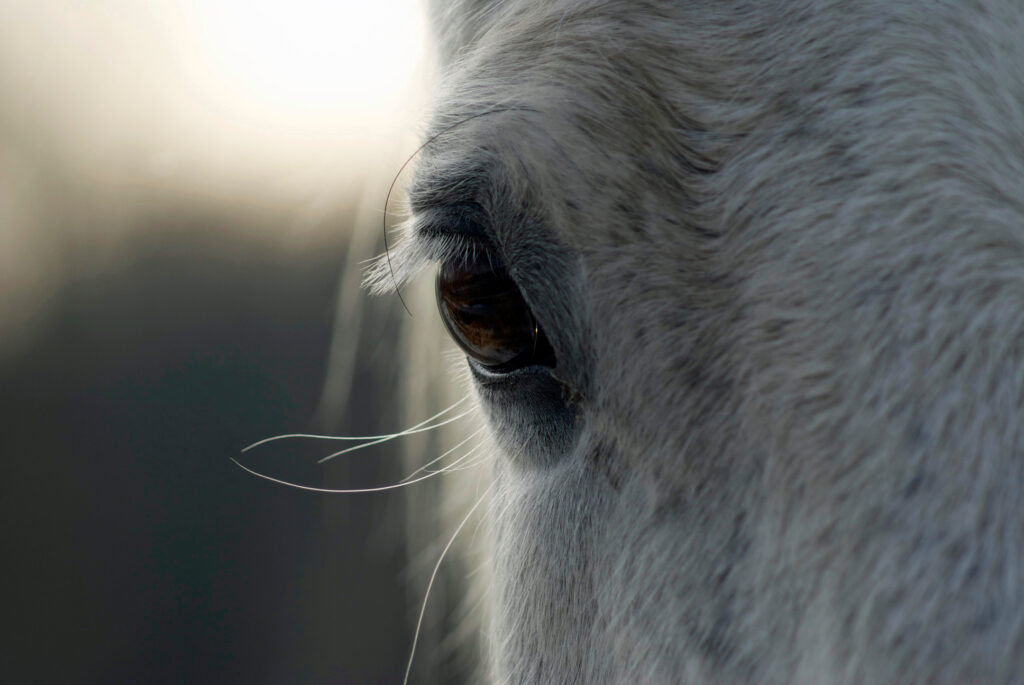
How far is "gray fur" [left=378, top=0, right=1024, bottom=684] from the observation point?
0.47 metres

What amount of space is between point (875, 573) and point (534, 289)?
34 centimetres

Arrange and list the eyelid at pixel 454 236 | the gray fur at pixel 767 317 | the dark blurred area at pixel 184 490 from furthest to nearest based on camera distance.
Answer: the dark blurred area at pixel 184 490 → the eyelid at pixel 454 236 → the gray fur at pixel 767 317

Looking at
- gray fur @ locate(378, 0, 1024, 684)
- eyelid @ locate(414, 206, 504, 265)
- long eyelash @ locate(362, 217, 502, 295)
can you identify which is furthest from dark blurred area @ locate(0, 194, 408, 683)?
gray fur @ locate(378, 0, 1024, 684)

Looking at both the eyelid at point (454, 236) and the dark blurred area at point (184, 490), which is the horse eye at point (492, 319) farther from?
the dark blurred area at point (184, 490)

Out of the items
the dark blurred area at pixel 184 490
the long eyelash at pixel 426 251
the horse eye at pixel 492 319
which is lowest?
the dark blurred area at pixel 184 490

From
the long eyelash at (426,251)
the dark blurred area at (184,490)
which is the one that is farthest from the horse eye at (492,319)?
the dark blurred area at (184,490)

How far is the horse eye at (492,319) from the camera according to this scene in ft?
2.37

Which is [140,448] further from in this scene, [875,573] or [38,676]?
[875,573]

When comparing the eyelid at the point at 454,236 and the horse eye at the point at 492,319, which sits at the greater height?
the eyelid at the point at 454,236

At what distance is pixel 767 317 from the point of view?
0.55m

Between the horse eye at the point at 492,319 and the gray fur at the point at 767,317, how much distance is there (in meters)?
0.03

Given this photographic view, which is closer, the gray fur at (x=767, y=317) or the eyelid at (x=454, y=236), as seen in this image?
the gray fur at (x=767, y=317)

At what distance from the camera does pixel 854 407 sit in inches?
20.0

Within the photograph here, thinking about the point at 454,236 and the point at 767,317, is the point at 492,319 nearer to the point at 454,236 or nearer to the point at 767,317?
the point at 454,236
